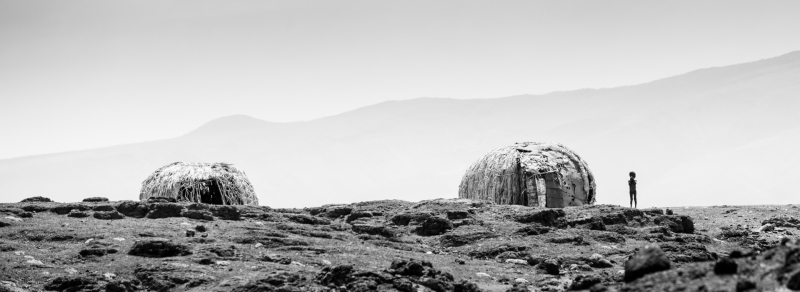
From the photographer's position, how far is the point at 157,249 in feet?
71.4

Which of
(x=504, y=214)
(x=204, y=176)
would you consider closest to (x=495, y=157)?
(x=504, y=214)

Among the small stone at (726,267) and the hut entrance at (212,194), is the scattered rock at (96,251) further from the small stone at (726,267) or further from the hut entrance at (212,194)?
the hut entrance at (212,194)

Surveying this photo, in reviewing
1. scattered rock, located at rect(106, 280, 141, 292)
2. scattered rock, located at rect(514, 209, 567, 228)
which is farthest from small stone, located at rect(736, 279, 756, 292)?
scattered rock, located at rect(514, 209, 567, 228)

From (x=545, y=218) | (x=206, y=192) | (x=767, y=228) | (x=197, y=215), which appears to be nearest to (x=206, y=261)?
(x=197, y=215)

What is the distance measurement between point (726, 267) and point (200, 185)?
24577 mm

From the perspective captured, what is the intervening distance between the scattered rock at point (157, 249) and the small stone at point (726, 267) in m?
12.0

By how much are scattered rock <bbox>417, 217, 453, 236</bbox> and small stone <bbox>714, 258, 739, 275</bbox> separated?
46.1ft

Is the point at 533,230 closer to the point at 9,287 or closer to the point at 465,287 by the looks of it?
the point at 465,287

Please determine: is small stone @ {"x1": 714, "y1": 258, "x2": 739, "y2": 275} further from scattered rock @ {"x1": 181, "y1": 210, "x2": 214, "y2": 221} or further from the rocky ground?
scattered rock @ {"x1": 181, "y1": 210, "x2": 214, "y2": 221}

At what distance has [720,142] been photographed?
563ft

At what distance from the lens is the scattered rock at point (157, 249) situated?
2169 cm

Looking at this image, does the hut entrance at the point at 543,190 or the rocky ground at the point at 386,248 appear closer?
the rocky ground at the point at 386,248

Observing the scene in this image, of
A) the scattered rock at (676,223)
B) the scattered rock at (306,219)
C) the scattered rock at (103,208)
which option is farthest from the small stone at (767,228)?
the scattered rock at (103,208)

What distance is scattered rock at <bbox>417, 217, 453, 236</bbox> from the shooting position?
→ 26969 millimetres
